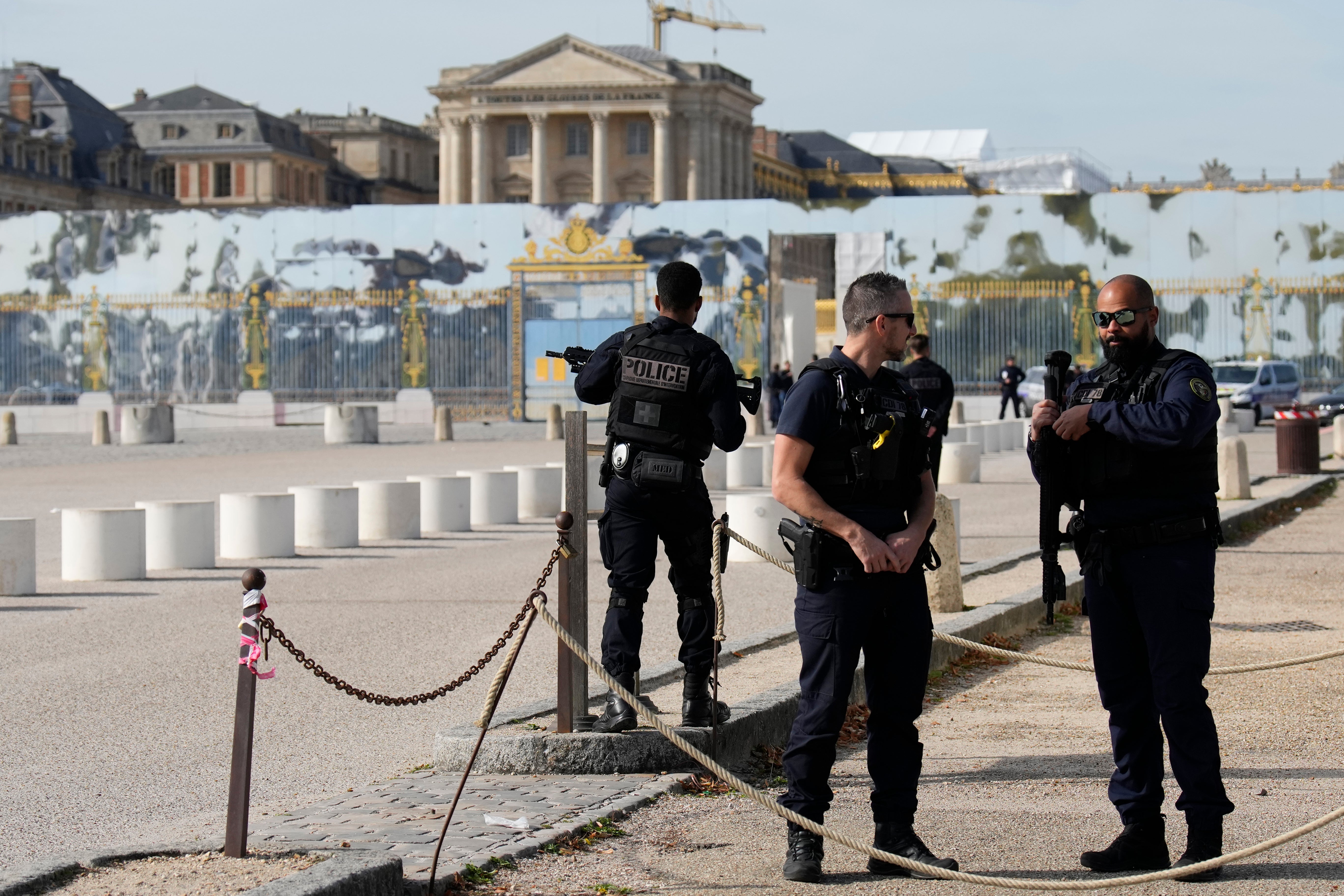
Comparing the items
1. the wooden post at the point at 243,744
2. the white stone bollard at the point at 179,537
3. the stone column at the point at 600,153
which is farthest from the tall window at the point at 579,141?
the wooden post at the point at 243,744

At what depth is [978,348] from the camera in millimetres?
42719

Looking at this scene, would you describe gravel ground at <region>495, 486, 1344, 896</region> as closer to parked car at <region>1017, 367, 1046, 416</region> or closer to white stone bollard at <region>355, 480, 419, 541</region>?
white stone bollard at <region>355, 480, 419, 541</region>

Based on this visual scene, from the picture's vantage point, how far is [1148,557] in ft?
17.3

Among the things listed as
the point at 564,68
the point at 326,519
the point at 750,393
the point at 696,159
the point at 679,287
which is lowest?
the point at 326,519

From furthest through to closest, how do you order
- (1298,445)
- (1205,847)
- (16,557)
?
(1298,445) < (16,557) < (1205,847)

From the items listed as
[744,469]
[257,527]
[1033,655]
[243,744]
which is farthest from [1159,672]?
[744,469]

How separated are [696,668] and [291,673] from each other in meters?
2.97

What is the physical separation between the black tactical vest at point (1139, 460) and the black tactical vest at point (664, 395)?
5.15 feet

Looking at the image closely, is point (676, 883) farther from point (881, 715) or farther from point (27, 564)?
point (27, 564)

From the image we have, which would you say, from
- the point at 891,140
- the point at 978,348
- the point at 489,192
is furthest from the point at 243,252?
the point at 891,140

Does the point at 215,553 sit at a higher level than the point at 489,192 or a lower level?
lower

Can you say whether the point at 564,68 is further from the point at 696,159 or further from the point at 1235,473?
the point at 1235,473

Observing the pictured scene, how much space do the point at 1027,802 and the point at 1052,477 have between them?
135cm

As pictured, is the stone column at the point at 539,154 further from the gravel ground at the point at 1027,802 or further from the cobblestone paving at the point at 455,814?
the cobblestone paving at the point at 455,814
